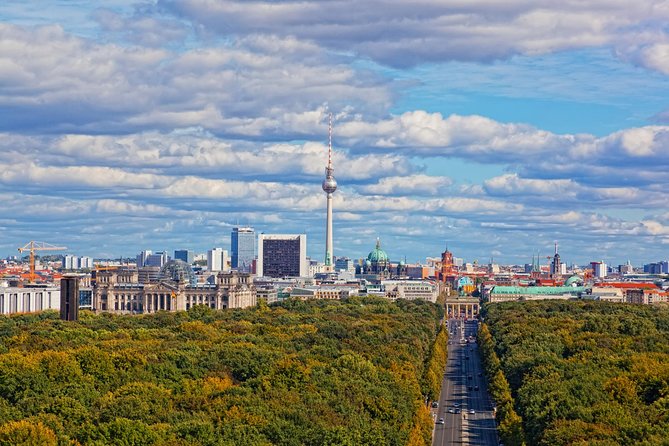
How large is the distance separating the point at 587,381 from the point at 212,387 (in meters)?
26.6

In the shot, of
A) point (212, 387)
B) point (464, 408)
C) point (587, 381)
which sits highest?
point (587, 381)

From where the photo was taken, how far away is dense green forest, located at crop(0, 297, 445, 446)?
70.4m

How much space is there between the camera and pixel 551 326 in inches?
6388

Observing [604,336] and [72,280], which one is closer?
[604,336]

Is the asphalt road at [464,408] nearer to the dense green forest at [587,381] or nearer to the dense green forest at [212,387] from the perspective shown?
Result: the dense green forest at [587,381]

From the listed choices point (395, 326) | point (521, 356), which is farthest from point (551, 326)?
point (521, 356)

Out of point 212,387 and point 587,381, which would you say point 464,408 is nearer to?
point 587,381

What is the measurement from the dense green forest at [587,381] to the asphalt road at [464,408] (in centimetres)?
295

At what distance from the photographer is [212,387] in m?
91.9

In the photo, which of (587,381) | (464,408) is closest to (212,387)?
(587,381)

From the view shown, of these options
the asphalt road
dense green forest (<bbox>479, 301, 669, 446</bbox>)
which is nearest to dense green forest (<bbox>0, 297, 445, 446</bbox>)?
the asphalt road

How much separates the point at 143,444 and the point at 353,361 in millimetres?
42263

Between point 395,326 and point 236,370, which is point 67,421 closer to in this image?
point 236,370

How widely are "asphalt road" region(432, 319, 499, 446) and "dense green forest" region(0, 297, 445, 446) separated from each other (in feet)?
10.2
